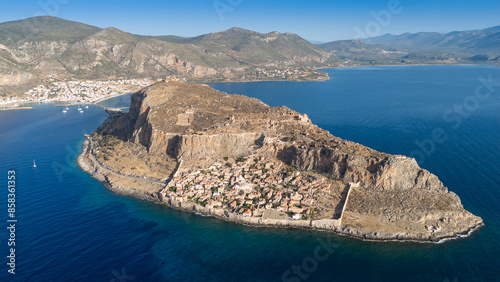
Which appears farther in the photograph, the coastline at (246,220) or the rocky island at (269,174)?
the rocky island at (269,174)

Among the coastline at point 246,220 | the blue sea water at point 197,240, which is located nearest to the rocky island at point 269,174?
the coastline at point 246,220

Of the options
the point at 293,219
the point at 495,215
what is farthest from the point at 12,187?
the point at 495,215

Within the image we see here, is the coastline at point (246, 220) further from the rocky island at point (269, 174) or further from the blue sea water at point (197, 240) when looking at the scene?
the blue sea water at point (197, 240)

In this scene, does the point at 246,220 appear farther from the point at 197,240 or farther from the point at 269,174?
the point at 269,174

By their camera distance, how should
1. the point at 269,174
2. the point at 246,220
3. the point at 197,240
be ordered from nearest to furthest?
the point at 197,240 → the point at 246,220 → the point at 269,174

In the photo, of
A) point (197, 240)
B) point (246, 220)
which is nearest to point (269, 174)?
point (246, 220)

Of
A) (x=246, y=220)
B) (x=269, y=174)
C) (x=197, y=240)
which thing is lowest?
(x=197, y=240)
